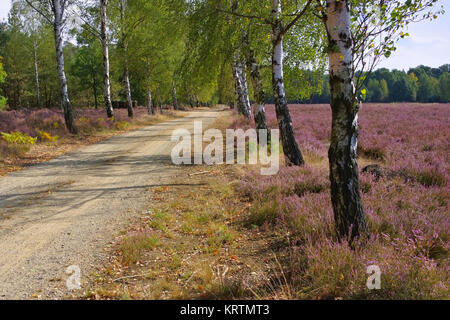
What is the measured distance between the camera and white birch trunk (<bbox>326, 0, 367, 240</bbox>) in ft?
13.3

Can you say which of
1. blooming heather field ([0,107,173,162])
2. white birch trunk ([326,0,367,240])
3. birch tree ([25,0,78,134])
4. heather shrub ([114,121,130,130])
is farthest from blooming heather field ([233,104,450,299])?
heather shrub ([114,121,130,130])

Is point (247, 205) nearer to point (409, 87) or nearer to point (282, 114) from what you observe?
point (282, 114)

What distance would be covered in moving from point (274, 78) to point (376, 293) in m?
7.42

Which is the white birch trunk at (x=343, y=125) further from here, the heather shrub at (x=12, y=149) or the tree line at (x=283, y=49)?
the heather shrub at (x=12, y=149)

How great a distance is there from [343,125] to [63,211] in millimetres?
5822

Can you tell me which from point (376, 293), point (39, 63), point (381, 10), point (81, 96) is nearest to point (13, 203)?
point (376, 293)

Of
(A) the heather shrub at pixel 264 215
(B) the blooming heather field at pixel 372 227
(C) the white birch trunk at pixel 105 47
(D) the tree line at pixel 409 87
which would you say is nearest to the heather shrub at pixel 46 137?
(C) the white birch trunk at pixel 105 47

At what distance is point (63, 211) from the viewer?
635 cm

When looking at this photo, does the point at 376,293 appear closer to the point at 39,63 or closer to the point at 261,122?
the point at 261,122

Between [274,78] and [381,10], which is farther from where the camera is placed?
[274,78]

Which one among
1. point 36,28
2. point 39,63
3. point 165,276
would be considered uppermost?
point 36,28

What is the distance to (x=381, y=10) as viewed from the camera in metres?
3.78

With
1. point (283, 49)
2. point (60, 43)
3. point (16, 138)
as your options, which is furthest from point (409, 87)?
point (16, 138)

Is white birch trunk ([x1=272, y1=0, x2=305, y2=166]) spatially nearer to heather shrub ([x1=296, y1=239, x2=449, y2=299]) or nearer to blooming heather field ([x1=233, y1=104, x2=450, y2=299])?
blooming heather field ([x1=233, y1=104, x2=450, y2=299])
